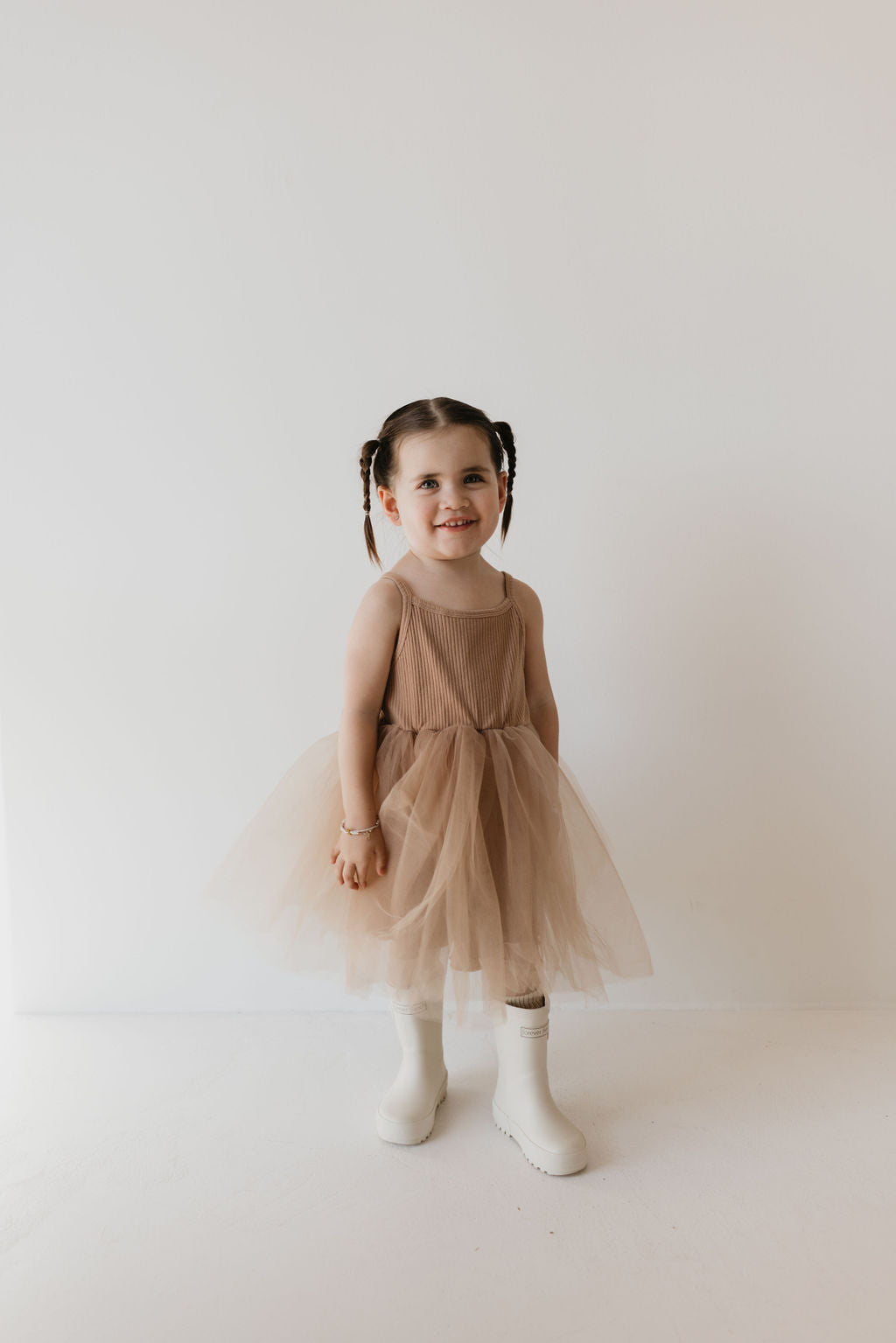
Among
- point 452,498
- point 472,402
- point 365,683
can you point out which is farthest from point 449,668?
point 472,402

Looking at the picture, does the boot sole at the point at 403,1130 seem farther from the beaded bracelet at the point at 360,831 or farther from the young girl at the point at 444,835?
the beaded bracelet at the point at 360,831

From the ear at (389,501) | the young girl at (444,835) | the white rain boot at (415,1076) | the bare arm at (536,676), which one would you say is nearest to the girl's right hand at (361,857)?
the young girl at (444,835)

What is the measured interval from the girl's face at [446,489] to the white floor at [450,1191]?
75 cm

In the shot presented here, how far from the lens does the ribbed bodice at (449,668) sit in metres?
1.25

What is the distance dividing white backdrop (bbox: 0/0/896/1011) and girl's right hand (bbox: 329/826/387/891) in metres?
0.42

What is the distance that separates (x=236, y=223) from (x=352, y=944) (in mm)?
1068

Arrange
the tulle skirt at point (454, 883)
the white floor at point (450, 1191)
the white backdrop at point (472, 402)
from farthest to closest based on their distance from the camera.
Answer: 1. the white backdrop at point (472, 402)
2. the tulle skirt at point (454, 883)
3. the white floor at point (450, 1191)

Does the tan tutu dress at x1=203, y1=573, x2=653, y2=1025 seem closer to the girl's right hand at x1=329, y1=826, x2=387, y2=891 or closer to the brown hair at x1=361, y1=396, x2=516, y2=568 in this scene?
the girl's right hand at x1=329, y1=826, x2=387, y2=891

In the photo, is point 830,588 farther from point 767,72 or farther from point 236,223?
point 236,223

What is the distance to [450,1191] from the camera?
3.81 ft

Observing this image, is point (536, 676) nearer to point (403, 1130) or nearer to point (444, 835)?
point (444, 835)

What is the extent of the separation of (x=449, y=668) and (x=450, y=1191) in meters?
0.60

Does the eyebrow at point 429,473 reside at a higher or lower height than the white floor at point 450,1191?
higher

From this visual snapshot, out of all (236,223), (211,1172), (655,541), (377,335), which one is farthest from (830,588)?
(211,1172)
